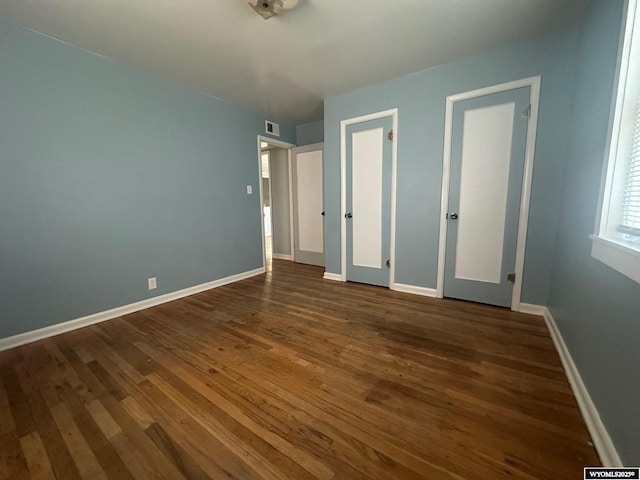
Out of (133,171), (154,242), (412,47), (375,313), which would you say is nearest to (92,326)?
(154,242)

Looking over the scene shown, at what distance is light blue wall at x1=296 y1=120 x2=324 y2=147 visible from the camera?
14.0 feet

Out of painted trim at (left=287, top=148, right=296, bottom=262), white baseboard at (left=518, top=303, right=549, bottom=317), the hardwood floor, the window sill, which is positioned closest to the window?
the window sill

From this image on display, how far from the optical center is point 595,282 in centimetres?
128

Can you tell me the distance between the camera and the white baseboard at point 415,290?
2.80m

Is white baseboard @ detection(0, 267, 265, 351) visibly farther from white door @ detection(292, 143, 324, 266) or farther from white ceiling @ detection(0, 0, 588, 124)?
white ceiling @ detection(0, 0, 588, 124)

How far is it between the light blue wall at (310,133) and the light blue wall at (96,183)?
Answer: 144 cm

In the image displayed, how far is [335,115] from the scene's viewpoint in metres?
3.22

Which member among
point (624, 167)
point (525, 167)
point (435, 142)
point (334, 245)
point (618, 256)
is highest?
point (435, 142)

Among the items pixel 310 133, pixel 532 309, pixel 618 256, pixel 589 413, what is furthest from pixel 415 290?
pixel 310 133

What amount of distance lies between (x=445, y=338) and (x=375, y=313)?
0.65 metres

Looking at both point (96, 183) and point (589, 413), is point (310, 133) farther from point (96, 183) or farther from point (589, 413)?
point (589, 413)

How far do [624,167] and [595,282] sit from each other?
0.58 metres

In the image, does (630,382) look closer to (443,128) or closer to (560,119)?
(560,119)

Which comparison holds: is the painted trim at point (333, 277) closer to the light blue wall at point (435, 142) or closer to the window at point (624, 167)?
the light blue wall at point (435, 142)
